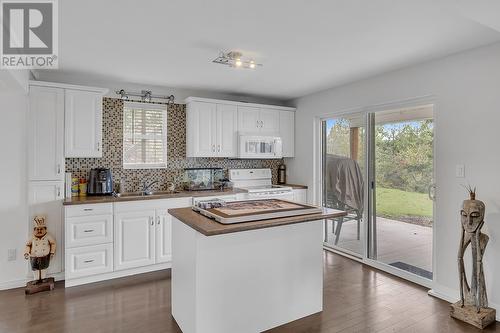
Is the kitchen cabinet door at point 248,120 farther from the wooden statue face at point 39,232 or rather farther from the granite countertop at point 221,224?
the wooden statue face at point 39,232

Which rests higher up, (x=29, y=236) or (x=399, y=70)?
(x=399, y=70)

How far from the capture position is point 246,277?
7.54 ft

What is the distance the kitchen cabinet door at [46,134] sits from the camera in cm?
329

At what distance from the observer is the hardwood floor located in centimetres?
248

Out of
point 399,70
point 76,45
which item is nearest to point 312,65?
point 399,70

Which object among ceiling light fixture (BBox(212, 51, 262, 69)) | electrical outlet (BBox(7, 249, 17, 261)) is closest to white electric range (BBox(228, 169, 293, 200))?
ceiling light fixture (BBox(212, 51, 262, 69))

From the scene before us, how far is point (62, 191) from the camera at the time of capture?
3434 mm

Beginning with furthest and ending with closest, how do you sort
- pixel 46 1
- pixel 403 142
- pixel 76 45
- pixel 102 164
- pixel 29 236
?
pixel 102 164 → pixel 403 142 → pixel 29 236 → pixel 76 45 → pixel 46 1

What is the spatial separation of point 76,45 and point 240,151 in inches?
99.8

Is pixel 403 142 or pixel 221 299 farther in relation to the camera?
pixel 403 142

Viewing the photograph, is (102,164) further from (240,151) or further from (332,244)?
(332,244)

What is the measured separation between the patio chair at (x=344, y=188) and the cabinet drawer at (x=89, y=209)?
124 inches

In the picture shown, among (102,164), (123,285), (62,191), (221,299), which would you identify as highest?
(102,164)

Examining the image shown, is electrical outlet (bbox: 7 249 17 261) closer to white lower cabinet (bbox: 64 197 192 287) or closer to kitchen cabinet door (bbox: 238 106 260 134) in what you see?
white lower cabinet (bbox: 64 197 192 287)
